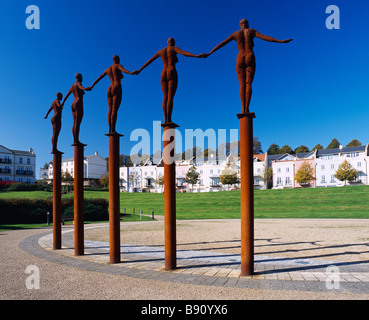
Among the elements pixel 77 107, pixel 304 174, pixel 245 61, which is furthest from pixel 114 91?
pixel 304 174

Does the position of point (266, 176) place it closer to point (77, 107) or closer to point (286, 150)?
point (286, 150)

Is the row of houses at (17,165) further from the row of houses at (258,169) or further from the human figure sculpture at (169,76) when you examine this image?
the human figure sculpture at (169,76)

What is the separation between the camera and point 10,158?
7712cm

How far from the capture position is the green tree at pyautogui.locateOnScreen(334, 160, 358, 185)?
6191cm

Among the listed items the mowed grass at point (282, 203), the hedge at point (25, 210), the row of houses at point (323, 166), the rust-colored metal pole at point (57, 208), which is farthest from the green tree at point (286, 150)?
Result: the rust-colored metal pole at point (57, 208)

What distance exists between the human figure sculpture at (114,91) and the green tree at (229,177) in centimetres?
5945

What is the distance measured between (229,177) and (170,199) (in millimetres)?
60352

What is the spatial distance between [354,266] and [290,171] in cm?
6647

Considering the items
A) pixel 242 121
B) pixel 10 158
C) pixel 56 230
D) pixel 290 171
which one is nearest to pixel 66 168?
pixel 10 158

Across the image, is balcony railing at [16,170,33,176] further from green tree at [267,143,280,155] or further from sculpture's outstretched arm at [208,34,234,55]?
sculpture's outstretched arm at [208,34,234,55]

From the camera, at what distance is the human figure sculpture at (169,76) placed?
7.44 metres

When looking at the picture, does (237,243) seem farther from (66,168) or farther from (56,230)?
(66,168)

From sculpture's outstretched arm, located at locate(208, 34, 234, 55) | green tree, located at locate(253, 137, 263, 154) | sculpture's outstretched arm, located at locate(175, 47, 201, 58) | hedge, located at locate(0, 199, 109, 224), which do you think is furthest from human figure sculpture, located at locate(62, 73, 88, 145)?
green tree, located at locate(253, 137, 263, 154)

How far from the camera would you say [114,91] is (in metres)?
8.55
